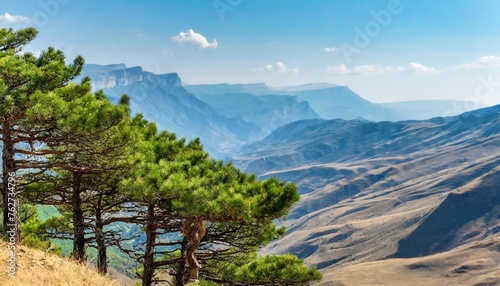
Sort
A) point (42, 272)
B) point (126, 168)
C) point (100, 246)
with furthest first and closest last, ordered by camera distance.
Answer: point (100, 246) < point (126, 168) < point (42, 272)

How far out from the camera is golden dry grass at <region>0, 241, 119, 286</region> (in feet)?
39.7

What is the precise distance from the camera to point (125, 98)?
62.1 feet

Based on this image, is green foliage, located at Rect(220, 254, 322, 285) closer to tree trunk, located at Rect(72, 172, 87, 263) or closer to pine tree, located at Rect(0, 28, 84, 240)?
tree trunk, located at Rect(72, 172, 87, 263)

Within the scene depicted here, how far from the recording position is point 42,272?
1305 centimetres

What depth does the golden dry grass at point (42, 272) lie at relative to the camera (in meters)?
12.1

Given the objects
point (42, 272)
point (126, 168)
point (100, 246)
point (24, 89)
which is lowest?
point (100, 246)

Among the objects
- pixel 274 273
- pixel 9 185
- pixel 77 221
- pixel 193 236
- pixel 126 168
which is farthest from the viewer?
pixel 274 273

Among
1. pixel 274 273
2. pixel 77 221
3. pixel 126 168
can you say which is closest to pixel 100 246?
pixel 77 221

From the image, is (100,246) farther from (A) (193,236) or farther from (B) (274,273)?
(B) (274,273)

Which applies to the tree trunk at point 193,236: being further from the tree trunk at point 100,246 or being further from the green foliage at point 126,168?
the tree trunk at point 100,246

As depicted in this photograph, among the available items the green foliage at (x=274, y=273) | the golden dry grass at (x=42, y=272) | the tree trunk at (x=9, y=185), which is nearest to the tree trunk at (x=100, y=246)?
the tree trunk at (x=9, y=185)

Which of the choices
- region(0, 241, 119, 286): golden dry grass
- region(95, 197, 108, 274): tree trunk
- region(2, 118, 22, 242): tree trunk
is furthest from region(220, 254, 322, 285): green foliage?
region(2, 118, 22, 242): tree trunk

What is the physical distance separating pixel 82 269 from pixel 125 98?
786 cm

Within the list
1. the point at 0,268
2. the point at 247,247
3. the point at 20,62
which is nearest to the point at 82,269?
the point at 0,268
